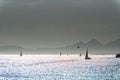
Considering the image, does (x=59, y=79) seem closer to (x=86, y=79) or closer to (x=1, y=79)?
(x=86, y=79)

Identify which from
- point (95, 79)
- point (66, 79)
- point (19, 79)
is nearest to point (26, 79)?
point (19, 79)

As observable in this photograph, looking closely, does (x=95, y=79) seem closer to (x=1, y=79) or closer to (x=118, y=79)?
(x=118, y=79)

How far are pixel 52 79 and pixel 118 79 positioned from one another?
2542cm

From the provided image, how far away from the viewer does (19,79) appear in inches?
5640

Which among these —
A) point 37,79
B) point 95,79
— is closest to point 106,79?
point 95,79

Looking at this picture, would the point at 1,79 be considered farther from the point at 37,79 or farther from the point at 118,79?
the point at 118,79

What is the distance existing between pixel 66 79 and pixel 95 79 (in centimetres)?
1118

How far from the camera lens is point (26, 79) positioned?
481 feet

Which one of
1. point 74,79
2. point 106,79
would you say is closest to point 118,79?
point 106,79

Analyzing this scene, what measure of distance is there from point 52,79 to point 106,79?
21.0 m

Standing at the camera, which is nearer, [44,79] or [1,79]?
[1,79]

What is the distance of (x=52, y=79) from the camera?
5851 inches

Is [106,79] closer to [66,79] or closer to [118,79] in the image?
[118,79]

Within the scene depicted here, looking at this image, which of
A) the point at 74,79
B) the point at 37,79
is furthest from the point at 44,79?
the point at 74,79
